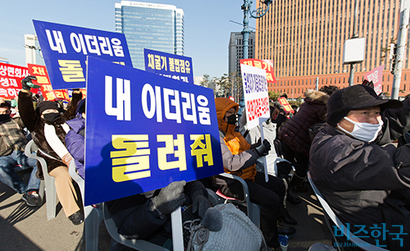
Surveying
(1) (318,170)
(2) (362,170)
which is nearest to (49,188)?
(1) (318,170)

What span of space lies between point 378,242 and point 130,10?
112700 mm

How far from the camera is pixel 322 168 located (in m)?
1.38

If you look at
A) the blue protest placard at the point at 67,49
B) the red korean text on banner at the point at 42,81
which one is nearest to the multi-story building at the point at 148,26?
the red korean text on banner at the point at 42,81

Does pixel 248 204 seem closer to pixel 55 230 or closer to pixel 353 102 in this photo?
pixel 353 102

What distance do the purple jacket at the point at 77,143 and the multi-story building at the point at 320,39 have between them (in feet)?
256

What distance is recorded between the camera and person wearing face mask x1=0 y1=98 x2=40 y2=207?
3.34m

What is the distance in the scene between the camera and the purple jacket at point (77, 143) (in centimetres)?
213

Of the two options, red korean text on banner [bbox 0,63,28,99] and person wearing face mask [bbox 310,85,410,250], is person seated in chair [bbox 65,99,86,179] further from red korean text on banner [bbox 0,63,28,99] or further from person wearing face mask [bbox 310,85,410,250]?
red korean text on banner [bbox 0,63,28,99]

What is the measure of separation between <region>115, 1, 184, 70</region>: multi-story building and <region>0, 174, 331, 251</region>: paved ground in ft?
327

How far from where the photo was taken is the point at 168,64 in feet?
17.1

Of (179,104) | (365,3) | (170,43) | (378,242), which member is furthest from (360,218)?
(170,43)

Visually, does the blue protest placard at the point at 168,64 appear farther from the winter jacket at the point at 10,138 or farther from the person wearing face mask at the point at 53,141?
the winter jacket at the point at 10,138

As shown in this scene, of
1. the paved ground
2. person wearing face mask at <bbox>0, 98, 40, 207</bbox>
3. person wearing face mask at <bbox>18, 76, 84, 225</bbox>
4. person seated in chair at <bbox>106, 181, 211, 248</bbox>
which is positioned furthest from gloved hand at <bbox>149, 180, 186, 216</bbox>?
person wearing face mask at <bbox>0, 98, 40, 207</bbox>

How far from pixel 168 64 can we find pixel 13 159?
12.4ft
